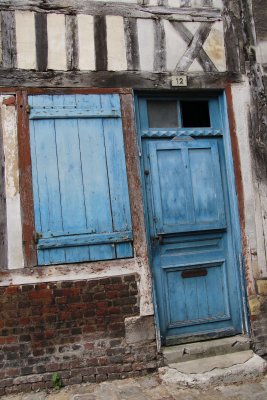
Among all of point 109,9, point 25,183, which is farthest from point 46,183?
A: point 109,9

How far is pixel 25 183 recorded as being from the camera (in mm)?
3996

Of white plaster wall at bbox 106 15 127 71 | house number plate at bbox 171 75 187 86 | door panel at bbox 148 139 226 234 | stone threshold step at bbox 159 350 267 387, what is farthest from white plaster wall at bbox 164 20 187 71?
stone threshold step at bbox 159 350 267 387

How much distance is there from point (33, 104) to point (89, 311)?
218 cm

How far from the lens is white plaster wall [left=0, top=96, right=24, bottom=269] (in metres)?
3.91

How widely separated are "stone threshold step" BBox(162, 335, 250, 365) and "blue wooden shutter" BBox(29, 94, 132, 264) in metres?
1.12

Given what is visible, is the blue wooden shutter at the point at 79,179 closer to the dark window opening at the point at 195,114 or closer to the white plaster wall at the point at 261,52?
the dark window opening at the point at 195,114

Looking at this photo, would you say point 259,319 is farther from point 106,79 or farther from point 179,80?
point 106,79

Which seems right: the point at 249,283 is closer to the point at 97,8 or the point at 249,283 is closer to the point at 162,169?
the point at 162,169

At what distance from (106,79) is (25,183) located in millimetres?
1408

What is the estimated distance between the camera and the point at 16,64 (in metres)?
4.09

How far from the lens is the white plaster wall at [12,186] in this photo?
12.8ft

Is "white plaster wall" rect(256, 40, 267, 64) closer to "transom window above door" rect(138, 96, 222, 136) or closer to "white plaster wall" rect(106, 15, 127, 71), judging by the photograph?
"transom window above door" rect(138, 96, 222, 136)

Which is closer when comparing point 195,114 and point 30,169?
point 30,169

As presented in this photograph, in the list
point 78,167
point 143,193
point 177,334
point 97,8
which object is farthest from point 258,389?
point 97,8
